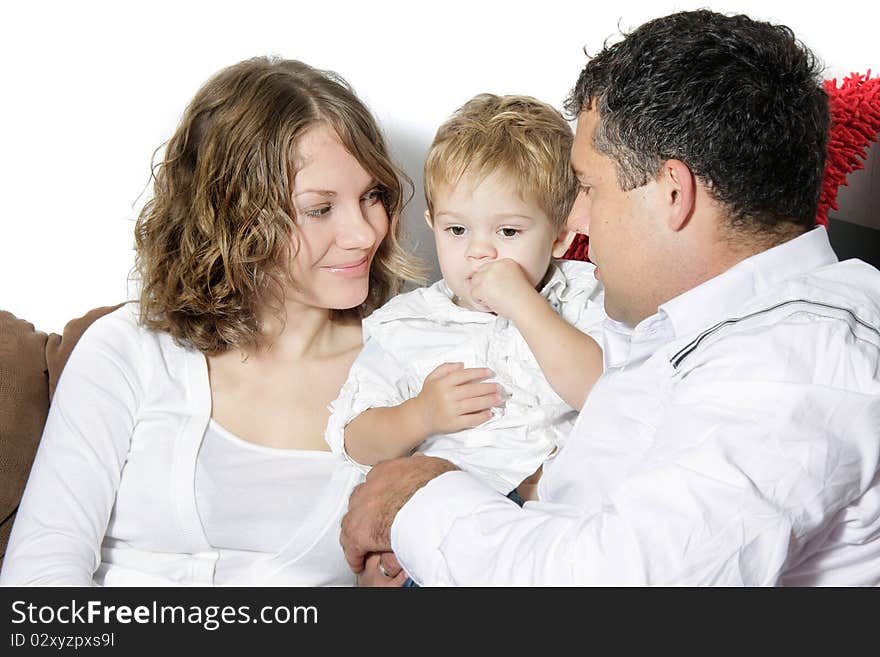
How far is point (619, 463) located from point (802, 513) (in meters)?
0.32

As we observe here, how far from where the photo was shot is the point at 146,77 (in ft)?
7.32

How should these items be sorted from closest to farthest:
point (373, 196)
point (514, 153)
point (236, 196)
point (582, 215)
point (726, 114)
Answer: point (726, 114), point (582, 215), point (514, 153), point (236, 196), point (373, 196)

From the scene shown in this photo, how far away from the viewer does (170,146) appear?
2025 mm

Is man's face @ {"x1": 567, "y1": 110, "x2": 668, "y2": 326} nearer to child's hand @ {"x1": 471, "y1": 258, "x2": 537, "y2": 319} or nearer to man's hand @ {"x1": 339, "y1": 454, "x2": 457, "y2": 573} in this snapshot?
child's hand @ {"x1": 471, "y1": 258, "x2": 537, "y2": 319}

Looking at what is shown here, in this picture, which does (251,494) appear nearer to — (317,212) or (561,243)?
(317,212)

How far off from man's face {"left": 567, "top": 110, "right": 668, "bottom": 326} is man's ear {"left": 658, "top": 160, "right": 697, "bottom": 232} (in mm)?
16

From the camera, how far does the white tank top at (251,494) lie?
192cm

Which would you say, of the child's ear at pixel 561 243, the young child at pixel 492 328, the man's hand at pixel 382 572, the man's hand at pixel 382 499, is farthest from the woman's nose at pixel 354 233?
the man's hand at pixel 382 572

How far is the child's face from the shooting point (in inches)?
71.7

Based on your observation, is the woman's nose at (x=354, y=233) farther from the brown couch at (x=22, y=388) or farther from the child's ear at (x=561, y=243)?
the brown couch at (x=22, y=388)

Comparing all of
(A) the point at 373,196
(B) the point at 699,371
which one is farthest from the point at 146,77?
(B) the point at 699,371

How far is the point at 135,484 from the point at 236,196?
0.57 meters
